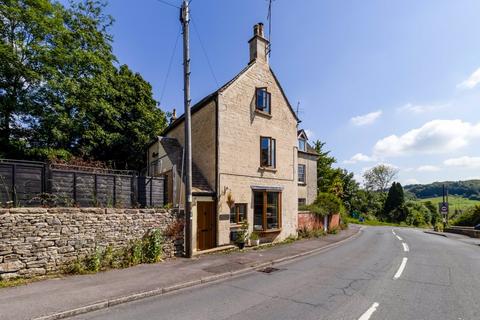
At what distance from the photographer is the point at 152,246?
35.7ft

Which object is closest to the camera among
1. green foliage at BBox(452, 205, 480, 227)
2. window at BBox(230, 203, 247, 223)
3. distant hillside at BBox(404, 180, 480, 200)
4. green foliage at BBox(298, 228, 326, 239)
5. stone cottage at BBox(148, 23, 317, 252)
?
stone cottage at BBox(148, 23, 317, 252)

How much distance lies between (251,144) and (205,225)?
5.41m

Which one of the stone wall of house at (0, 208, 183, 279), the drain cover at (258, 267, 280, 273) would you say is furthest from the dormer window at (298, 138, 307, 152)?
the stone wall of house at (0, 208, 183, 279)

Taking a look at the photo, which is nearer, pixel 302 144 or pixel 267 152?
pixel 267 152

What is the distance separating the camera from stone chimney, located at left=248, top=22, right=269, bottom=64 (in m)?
17.4

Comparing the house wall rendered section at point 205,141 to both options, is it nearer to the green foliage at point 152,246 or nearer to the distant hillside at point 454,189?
the green foliage at point 152,246

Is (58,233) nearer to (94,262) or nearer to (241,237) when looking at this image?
(94,262)

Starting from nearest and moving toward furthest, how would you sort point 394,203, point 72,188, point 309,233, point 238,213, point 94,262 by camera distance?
point 94,262
point 72,188
point 238,213
point 309,233
point 394,203

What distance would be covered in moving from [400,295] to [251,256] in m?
6.46

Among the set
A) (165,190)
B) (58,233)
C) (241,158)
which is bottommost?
(58,233)

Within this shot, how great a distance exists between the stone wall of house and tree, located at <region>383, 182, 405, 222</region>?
60.9m

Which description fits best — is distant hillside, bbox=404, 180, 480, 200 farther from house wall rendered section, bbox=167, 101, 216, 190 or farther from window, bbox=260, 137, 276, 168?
house wall rendered section, bbox=167, 101, 216, 190

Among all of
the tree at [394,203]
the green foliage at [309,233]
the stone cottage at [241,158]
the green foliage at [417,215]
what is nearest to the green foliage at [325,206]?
the green foliage at [309,233]

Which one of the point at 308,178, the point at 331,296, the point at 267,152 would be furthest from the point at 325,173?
the point at 331,296
